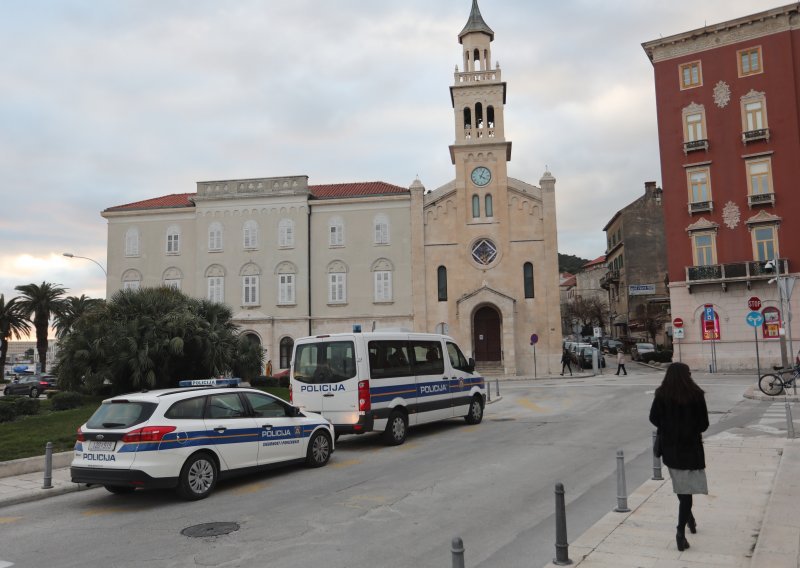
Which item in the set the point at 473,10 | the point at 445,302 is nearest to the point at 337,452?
the point at 445,302

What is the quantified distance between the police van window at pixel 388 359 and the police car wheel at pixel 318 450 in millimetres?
2181

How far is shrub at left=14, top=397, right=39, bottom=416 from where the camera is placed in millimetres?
18219

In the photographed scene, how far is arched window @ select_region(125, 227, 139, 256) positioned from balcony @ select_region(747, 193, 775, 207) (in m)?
39.8

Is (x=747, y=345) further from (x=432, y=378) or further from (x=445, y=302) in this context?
(x=432, y=378)

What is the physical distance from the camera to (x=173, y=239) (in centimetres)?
4591

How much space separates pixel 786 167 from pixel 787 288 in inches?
730

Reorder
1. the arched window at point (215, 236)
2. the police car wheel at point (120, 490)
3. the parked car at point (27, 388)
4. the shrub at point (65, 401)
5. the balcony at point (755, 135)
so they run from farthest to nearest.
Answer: the arched window at point (215, 236)
the parked car at point (27, 388)
the balcony at point (755, 135)
the shrub at point (65, 401)
the police car wheel at point (120, 490)

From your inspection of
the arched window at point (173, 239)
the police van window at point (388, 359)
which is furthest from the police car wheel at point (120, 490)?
the arched window at point (173, 239)

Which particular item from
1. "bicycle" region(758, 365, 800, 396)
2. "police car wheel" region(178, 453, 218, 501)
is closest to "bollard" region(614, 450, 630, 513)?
"police car wheel" region(178, 453, 218, 501)

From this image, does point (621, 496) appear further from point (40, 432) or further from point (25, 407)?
point (25, 407)

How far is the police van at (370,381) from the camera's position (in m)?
13.2

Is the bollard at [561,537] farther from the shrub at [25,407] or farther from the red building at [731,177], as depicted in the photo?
the red building at [731,177]

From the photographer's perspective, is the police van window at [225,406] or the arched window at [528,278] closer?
the police van window at [225,406]

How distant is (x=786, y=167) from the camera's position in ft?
116
